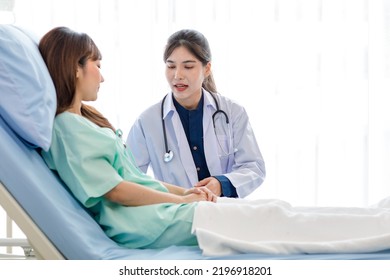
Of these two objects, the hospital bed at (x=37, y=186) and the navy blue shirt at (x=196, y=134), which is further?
the navy blue shirt at (x=196, y=134)

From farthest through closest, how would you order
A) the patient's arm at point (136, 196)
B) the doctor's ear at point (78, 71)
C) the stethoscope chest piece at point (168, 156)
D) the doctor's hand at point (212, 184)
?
the stethoscope chest piece at point (168, 156)
the doctor's hand at point (212, 184)
the doctor's ear at point (78, 71)
the patient's arm at point (136, 196)

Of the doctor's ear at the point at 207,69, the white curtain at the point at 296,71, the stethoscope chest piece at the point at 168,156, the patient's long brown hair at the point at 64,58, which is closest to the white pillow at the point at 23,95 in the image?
the patient's long brown hair at the point at 64,58

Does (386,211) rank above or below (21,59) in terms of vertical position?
below

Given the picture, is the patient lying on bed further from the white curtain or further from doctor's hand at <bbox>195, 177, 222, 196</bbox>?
the white curtain

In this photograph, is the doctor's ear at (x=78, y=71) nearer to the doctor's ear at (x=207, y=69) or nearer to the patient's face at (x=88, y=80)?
the patient's face at (x=88, y=80)

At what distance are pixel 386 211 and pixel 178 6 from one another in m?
2.18

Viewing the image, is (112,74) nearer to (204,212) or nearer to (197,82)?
(197,82)

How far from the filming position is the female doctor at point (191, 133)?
2479mm

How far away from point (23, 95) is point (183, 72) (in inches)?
39.1

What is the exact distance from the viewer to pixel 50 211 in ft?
4.95

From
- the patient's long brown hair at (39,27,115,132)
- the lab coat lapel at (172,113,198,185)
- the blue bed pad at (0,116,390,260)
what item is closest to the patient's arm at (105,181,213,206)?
the blue bed pad at (0,116,390,260)

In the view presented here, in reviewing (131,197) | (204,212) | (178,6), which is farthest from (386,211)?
(178,6)

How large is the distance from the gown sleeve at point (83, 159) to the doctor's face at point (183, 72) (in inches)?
32.0
